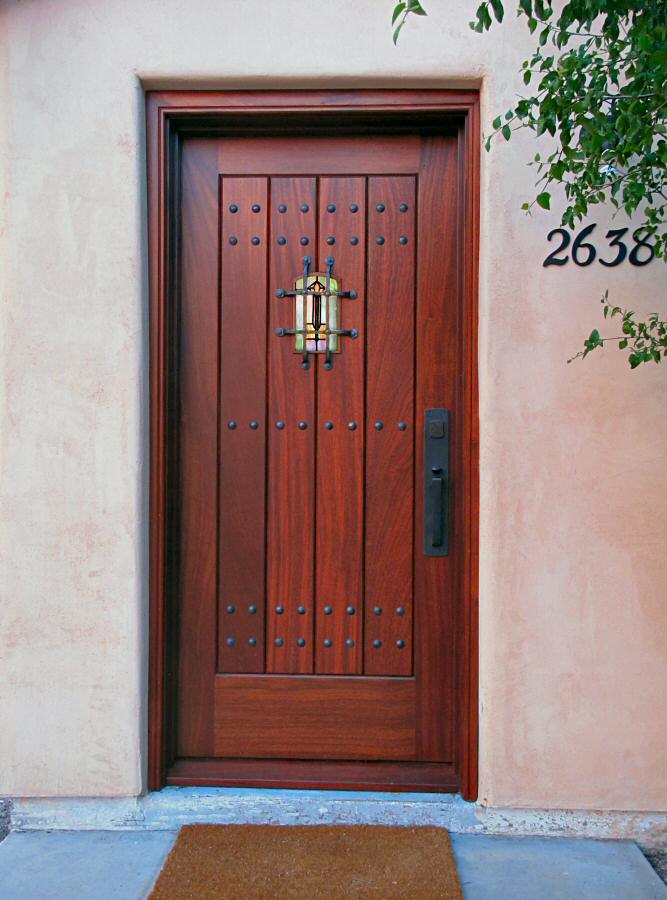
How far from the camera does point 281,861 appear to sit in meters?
2.61

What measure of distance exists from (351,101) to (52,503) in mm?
1642

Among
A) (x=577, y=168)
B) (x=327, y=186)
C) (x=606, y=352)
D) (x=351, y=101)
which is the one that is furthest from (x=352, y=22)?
(x=606, y=352)

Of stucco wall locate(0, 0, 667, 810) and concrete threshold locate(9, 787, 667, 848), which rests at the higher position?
stucco wall locate(0, 0, 667, 810)

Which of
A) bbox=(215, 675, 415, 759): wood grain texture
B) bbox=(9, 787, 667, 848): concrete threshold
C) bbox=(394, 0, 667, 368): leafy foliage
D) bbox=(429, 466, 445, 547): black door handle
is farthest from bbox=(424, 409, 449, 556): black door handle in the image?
bbox=(394, 0, 667, 368): leafy foliage

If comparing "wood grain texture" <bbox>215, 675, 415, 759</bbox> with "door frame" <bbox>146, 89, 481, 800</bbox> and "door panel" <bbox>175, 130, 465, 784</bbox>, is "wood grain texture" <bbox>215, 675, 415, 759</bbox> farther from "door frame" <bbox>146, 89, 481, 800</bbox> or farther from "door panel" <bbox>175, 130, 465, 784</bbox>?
"door frame" <bbox>146, 89, 481, 800</bbox>

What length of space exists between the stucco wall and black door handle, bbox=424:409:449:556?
0.18m

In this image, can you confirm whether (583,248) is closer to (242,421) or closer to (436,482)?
(436,482)

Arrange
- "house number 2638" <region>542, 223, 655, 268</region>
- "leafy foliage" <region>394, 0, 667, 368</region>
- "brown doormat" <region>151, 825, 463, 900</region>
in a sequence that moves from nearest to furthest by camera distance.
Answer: "leafy foliage" <region>394, 0, 667, 368</region> < "brown doormat" <region>151, 825, 463, 900</region> < "house number 2638" <region>542, 223, 655, 268</region>

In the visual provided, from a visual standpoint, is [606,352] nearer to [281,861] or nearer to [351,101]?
[351,101]

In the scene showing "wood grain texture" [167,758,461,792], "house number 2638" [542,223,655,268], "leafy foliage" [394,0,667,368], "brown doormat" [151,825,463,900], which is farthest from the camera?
"wood grain texture" [167,758,461,792]

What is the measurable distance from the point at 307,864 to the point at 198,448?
4.49 feet

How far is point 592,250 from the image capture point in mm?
2789

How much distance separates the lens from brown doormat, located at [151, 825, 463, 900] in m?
2.44

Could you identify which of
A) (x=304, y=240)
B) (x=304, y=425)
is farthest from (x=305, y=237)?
(x=304, y=425)
